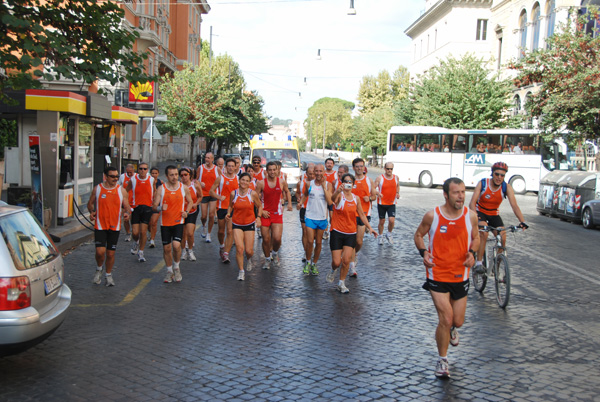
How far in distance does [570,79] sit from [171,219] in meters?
16.7

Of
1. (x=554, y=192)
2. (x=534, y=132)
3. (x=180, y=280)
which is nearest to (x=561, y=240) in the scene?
(x=554, y=192)

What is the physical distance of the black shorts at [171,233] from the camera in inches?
346

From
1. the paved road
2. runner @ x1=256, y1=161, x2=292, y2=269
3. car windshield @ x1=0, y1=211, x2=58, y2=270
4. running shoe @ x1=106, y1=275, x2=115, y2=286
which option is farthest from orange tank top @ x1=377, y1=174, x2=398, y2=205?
car windshield @ x1=0, y1=211, x2=58, y2=270

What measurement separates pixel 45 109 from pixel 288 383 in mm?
10616

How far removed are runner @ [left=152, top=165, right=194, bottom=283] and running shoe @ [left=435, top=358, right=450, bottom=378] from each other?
4644 millimetres

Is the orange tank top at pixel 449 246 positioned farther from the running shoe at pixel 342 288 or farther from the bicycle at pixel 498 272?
the running shoe at pixel 342 288

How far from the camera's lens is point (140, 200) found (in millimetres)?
11148

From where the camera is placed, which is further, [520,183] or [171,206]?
[520,183]

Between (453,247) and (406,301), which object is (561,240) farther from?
(453,247)

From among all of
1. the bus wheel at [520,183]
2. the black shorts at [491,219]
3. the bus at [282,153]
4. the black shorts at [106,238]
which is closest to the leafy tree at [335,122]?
the bus wheel at [520,183]

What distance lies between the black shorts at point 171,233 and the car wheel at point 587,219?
13235 millimetres

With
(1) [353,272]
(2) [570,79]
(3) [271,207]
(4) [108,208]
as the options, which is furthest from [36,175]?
(2) [570,79]

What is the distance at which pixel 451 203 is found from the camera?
534 cm

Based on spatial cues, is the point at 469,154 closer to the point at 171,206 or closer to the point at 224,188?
the point at 224,188
